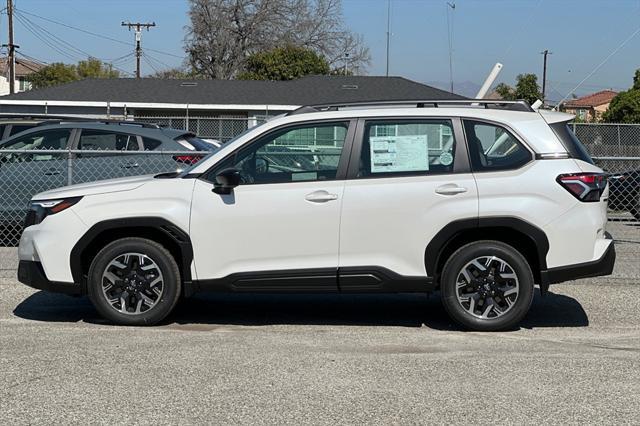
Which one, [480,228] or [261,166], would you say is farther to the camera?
[261,166]

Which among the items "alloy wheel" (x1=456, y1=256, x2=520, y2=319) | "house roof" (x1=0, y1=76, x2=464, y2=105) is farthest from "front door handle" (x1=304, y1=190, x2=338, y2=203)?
"house roof" (x1=0, y1=76, x2=464, y2=105)

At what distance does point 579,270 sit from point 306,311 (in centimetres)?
255

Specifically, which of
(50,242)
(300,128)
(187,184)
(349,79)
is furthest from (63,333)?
(349,79)

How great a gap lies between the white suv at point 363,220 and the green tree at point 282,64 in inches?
1794

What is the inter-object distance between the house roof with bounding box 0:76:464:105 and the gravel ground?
29.1 m

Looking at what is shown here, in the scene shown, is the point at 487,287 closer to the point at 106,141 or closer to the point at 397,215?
the point at 397,215

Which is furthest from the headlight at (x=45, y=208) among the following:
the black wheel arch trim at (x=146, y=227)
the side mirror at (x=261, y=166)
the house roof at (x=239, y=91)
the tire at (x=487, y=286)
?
the house roof at (x=239, y=91)

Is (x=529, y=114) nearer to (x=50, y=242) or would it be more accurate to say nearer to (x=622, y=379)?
(x=622, y=379)

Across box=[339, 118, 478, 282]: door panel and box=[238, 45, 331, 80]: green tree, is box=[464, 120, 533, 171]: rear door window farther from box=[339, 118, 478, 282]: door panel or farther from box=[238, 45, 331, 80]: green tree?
box=[238, 45, 331, 80]: green tree

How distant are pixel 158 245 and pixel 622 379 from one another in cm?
375

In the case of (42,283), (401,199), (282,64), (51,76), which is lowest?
(42,283)

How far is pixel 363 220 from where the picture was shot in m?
6.67

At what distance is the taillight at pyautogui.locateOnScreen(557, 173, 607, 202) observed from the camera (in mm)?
6586

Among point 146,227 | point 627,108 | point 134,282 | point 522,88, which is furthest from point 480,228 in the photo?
point 522,88
